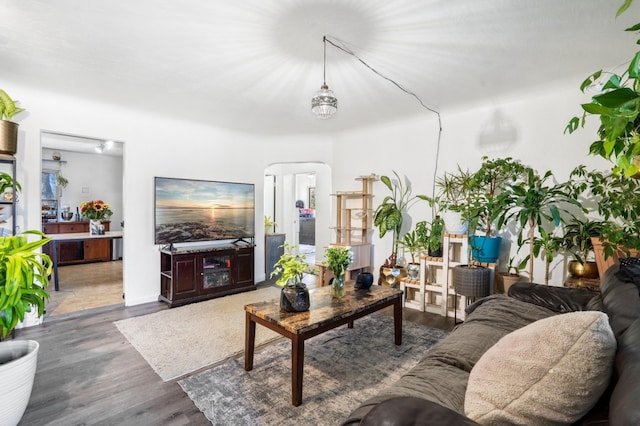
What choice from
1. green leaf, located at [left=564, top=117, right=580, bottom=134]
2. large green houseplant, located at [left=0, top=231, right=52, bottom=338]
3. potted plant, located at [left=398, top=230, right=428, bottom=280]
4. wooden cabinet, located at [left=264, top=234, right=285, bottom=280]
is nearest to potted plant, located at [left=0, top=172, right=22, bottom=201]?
large green houseplant, located at [left=0, top=231, right=52, bottom=338]

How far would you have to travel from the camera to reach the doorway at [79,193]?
5730 millimetres

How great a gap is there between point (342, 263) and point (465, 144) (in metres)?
2.36

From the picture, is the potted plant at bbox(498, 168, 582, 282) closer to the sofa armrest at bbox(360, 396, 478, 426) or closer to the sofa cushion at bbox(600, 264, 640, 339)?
the sofa cushion at bbox(600, 264, 640, 339)

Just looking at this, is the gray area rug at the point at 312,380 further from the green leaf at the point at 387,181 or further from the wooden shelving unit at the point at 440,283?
the green leaf at the point at 387,181

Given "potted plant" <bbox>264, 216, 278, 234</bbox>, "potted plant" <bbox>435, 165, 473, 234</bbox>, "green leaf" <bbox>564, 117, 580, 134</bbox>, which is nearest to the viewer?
"green leaf" <bbox>564, 117, 580, 134</bbox>

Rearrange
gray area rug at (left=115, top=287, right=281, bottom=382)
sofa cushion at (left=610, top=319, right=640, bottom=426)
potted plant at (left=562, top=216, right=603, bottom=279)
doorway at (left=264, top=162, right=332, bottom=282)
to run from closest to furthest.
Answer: sofa cushion at (left=610, top=319, right=640, bottom=426) → gray area rug at (left=115, top=287, right=281, bottom=382) → potted plant at (left=562, top=216, right=603, bottom=279) → doorway at (left=264, top=162, right=332, bottom=282)

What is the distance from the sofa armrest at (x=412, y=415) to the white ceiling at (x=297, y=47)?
2.03 meters

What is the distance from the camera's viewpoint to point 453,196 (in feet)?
12.9

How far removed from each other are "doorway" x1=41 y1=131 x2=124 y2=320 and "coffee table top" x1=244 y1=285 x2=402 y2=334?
151 inches

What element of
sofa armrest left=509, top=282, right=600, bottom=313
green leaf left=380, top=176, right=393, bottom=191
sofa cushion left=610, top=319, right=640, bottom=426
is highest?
green leaf left=380, top=176, right=393, bottom=191

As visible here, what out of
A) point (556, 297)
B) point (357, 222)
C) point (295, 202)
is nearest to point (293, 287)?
point (556, 297)

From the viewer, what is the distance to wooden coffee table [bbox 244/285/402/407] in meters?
2.01

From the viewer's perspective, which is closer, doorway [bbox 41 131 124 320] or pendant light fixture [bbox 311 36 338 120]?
pendant light fixture [bbox 311 36 338 120]

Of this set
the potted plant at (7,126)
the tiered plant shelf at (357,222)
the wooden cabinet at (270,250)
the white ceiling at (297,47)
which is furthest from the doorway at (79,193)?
the tiered plant shelf at (357,222)
